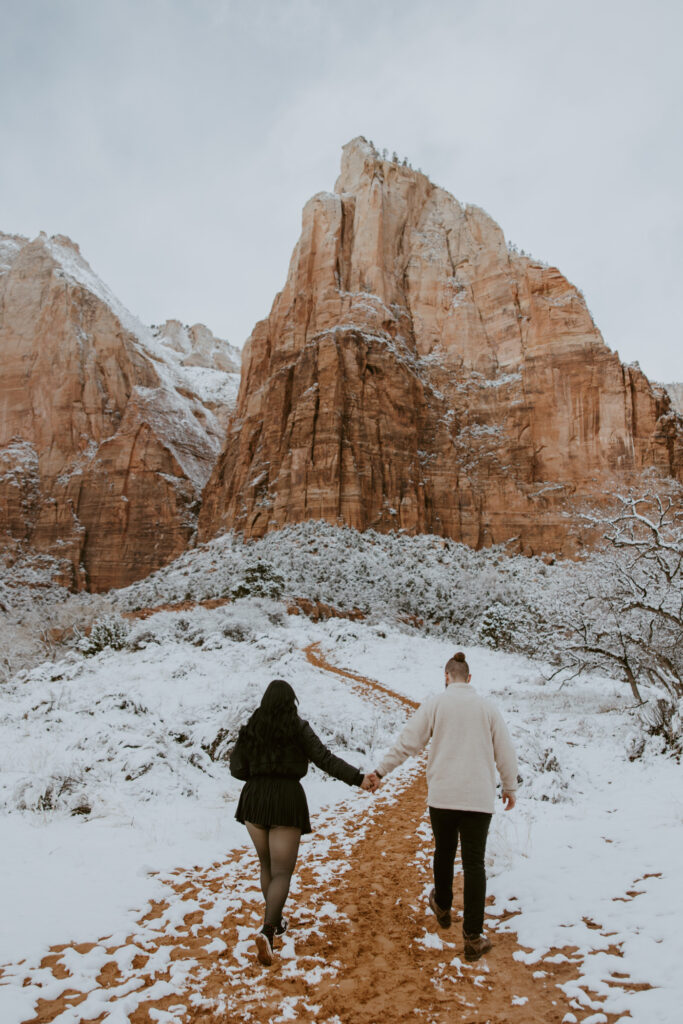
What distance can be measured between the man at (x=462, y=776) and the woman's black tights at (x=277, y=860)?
27.8 inches

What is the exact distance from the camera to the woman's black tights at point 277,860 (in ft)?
12.3

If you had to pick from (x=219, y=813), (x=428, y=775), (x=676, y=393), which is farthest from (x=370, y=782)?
(x=676, y=393)

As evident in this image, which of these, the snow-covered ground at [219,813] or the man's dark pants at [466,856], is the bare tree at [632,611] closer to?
the snow-covered ground at [219,813]

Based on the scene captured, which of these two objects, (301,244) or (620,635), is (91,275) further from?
(620,635)

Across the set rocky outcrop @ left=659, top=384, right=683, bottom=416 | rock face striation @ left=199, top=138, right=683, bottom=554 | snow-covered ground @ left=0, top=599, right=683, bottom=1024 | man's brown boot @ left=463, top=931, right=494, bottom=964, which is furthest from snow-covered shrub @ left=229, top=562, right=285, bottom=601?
rocky outcrop @ left=659, top=384, right=683, bottom=416

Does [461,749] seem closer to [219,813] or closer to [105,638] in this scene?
[219,813]

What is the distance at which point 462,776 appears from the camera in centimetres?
367

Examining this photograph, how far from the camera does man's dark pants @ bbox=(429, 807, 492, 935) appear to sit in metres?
3.54

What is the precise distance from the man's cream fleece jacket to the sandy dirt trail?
0.87 m

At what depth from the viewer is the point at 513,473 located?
5662 cm

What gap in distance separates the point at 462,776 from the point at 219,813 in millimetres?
3935

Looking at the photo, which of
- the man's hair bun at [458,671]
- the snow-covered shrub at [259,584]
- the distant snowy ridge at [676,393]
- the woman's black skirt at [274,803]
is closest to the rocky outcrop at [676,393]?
the distant snowy ridge at [676,393]

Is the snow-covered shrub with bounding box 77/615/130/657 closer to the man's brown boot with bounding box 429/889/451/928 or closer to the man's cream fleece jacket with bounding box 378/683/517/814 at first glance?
the man's brown boot with bounding box 429/889/451/928

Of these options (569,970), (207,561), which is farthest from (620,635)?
(207,561)
